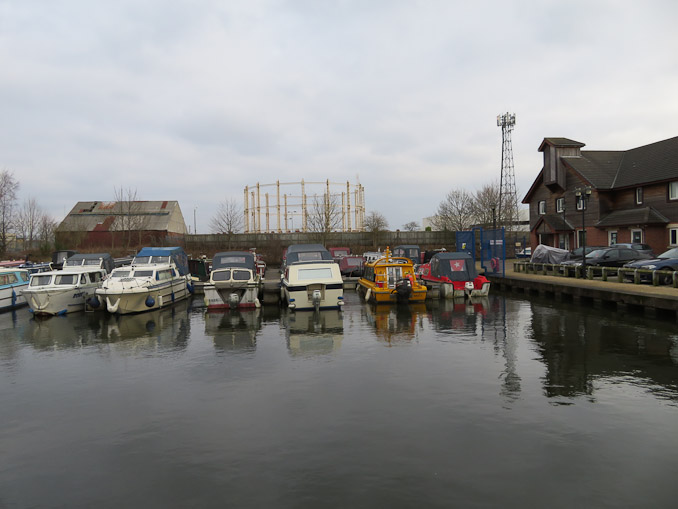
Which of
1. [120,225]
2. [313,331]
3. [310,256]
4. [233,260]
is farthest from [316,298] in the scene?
[120,225]

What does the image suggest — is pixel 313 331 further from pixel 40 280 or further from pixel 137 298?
pixel 40 280

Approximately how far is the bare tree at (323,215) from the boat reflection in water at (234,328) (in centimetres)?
3311

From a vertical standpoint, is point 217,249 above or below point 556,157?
below

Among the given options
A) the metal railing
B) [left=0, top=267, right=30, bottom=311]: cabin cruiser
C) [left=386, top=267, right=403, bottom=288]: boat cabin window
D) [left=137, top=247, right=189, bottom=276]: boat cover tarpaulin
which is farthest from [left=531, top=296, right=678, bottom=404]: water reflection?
[left=0, top=267, right=30, bottom=311]: cabin cruiser

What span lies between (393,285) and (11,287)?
738 inches

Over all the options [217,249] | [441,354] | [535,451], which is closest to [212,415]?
[535,451]

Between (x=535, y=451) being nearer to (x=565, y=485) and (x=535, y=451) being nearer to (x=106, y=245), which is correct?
(x=565, y=485)

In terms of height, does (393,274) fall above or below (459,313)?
above

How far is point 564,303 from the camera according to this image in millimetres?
22859

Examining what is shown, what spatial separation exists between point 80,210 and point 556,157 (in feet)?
189

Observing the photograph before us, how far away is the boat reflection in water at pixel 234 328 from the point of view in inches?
581

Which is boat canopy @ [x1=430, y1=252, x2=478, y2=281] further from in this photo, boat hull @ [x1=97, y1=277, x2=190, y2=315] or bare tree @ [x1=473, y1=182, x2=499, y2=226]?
bare tree @ [x1=473, y1=182, x2=499, y2=226]

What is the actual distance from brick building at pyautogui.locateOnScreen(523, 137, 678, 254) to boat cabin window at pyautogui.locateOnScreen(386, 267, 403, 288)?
1432cm

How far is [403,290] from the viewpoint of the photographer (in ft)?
72.3
